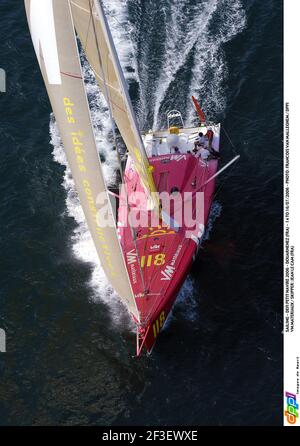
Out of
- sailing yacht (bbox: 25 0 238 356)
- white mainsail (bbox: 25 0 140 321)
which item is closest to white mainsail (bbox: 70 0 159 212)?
sailing yacht (bbox: 25 0 238 356)

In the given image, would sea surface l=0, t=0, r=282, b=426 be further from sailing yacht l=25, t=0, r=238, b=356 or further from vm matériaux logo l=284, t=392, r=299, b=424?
sailing yacht l=25, t=0, r=238, b=356

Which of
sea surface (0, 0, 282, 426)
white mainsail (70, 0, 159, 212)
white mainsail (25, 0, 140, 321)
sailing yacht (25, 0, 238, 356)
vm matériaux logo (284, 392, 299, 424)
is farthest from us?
sea surface (0, 0, 282, 426)

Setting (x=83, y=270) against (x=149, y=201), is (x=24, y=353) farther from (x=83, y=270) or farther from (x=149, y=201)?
(x=149, y=201)

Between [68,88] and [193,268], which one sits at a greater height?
[68,88]

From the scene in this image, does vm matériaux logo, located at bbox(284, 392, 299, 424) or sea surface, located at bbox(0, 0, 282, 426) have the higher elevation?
sea surface, located at bbox(0, 0, 282, 426)

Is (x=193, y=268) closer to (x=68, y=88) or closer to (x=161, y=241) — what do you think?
(x=161, y=241)

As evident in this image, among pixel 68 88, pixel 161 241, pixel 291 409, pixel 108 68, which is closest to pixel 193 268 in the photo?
pixel 161 241

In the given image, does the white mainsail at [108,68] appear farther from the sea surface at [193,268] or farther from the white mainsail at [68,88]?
the sea surface at [193,268]
